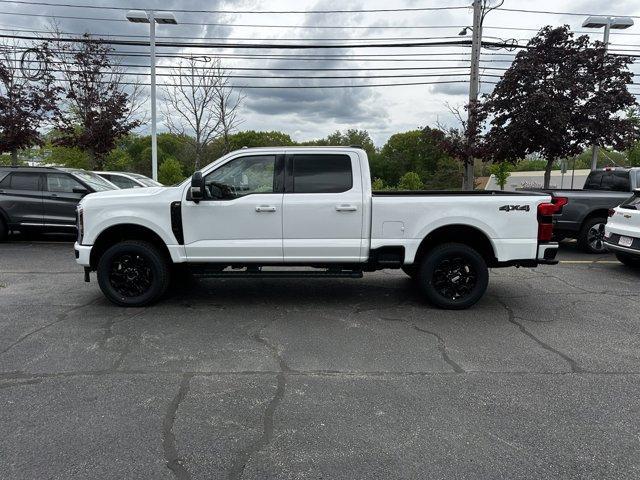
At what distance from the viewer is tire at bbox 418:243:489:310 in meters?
5.90

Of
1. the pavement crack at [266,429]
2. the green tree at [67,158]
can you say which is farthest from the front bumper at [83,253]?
the green tree at [67,158]

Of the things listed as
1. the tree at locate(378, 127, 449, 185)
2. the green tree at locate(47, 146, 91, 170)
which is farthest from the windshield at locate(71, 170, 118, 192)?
the tree at locate(378, 127, 449, 185)

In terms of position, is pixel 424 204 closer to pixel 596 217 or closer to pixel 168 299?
pixel 168 299

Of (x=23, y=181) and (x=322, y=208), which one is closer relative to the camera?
(x=322, y=208)

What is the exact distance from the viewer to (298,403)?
3580 millimetres

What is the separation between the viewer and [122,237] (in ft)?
20.2

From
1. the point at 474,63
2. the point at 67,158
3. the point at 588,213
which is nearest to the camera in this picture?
the point at 588,213

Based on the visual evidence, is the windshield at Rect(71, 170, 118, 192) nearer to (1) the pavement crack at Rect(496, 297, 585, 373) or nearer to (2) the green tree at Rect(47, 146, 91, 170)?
(1) the pavement crack at Rect(496, 297, 585, 373)

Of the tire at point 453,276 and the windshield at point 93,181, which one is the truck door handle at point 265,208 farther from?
the windshield at point 93,181

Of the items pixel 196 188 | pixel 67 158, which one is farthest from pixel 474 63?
pixel 67 158

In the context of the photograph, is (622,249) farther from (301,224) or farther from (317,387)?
(317,387)

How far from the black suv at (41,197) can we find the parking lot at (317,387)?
4.57 meters

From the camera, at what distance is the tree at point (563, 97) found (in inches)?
502

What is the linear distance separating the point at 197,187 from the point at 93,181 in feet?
22.5
